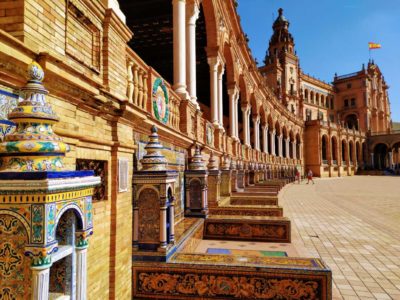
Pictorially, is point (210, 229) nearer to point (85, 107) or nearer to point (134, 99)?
point (134, 99)

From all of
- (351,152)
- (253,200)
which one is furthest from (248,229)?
(351,152)

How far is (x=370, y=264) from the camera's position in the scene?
5.97 meters

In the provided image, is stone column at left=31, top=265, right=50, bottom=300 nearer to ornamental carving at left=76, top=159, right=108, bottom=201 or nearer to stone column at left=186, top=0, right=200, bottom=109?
ornamental carving at left=76, top=159, right=108, bottom=201

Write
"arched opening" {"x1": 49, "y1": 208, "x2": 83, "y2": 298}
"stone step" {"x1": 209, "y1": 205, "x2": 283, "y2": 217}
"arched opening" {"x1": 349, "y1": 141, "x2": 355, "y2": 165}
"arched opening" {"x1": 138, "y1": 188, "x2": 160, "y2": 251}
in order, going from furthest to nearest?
"arched opening" {"x1": 349, "y1": 141, "x2": 355, "y2": 165}, "stone step" {"x1": 209, "y1": 205, "x2": 283, "y2": 217}, "arched opening" {"x1": 138, "y1": 188, "x2": 160, "y2": 251}, "arched opening" {"x1": 49, "y1": 208, "x2": 83, "y2": 298}

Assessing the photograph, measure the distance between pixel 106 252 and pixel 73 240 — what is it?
157cm

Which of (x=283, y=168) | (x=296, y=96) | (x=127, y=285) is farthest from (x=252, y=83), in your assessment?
(x=296, y=96)

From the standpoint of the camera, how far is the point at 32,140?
5.55 ft

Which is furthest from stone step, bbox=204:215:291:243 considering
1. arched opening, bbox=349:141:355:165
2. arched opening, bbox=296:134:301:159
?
arched opening, bbox=349:141:355:165

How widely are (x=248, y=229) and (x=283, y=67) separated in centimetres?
4863

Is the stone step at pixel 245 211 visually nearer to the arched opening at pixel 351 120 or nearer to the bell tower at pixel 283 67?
the bell tower at pixel 283 67

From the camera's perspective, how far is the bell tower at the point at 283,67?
50.0m

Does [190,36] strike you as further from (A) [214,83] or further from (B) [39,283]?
(B) [39,283]

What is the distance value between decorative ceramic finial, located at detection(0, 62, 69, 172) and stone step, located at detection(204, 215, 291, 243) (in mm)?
6383

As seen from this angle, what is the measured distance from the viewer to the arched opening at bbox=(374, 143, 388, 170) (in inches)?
2271
